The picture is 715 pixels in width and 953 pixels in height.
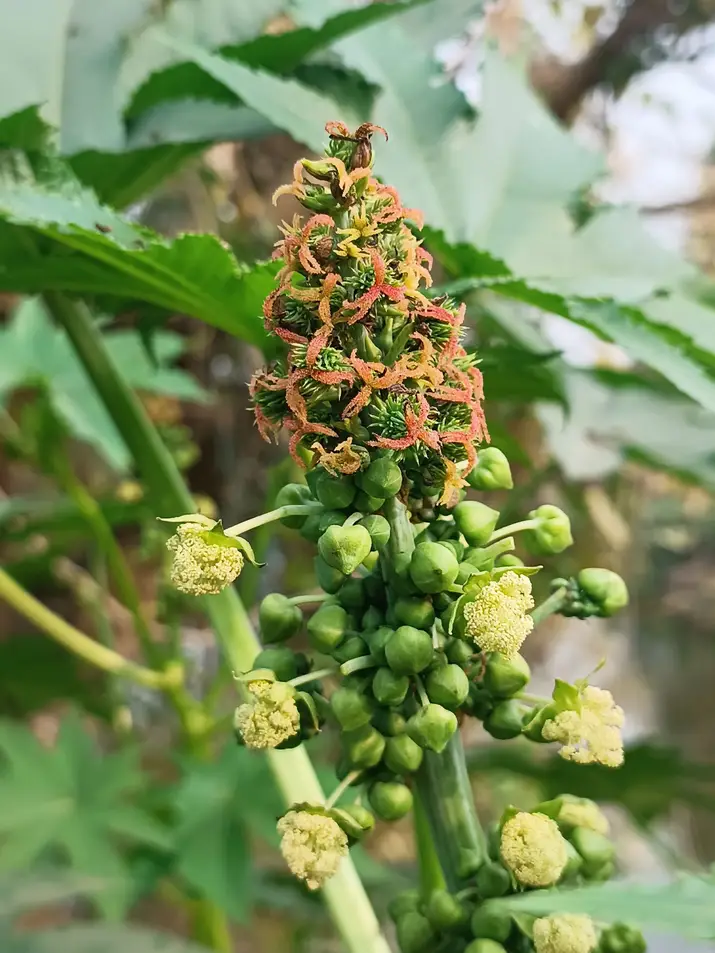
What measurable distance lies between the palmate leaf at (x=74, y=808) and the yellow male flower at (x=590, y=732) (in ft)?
1.90

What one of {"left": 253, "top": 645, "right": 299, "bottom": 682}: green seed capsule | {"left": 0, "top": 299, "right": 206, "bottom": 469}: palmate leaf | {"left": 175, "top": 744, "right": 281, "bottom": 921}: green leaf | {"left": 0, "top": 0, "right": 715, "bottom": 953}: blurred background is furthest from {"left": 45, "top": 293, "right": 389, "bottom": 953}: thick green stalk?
{"left": 0, "top": 299, "right": 206, "bottom": 469}: palmate leaf

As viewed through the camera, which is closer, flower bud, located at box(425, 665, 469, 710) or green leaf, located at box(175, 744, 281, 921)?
flower bud, located at box(425, 665, 469, 710)

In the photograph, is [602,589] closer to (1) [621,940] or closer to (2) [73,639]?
(1) [621,940]

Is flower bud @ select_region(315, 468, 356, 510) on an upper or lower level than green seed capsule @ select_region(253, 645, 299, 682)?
upper

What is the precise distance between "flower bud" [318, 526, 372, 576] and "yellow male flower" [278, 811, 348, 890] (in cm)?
8

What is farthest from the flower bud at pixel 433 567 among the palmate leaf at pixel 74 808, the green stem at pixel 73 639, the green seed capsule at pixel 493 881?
the palmate leaf at pixel 74 808

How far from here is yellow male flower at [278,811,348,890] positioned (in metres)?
0.26

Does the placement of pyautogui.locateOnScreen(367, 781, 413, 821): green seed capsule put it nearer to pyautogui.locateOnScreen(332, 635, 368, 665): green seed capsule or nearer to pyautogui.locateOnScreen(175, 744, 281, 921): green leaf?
pyautogui.locateOnScreen(332, 635, 368, 665): green seed capsule

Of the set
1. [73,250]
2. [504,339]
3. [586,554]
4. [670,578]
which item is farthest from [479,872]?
[670,578]

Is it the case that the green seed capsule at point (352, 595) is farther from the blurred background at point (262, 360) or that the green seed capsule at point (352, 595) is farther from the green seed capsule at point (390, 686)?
the blurred background at point (262, 360)

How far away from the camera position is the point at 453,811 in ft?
0.98

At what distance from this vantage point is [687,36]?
1.22m

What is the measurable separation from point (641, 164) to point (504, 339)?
0.87 meters

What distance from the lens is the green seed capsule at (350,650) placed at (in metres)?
0.28
